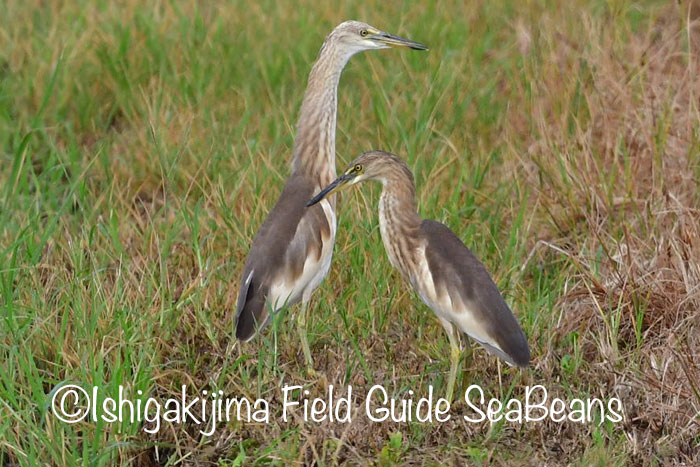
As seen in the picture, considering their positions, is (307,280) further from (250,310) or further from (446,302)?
(446,302)

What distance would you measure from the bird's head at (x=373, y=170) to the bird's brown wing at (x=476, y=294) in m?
0.28

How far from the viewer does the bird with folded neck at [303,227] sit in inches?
162

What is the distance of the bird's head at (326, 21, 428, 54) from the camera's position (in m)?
4.68

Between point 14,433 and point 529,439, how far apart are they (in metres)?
1.71

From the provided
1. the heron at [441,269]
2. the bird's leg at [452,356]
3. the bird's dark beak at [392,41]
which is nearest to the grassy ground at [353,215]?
the bird's leg at [452,356]

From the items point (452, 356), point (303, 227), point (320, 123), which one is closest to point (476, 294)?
point (452, 356)

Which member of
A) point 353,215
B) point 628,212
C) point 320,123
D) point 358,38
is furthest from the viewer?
point 628,212

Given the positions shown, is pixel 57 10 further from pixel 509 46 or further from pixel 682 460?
pixel 682 460

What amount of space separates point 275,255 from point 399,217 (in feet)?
1.49

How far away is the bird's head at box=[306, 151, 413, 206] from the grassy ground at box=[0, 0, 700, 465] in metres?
0.49

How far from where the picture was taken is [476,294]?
12.7ft

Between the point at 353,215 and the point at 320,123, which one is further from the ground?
the point at 320,123

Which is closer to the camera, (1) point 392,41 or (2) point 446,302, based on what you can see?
(2) point 446,302

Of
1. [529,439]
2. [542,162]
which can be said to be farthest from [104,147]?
[529,439]
